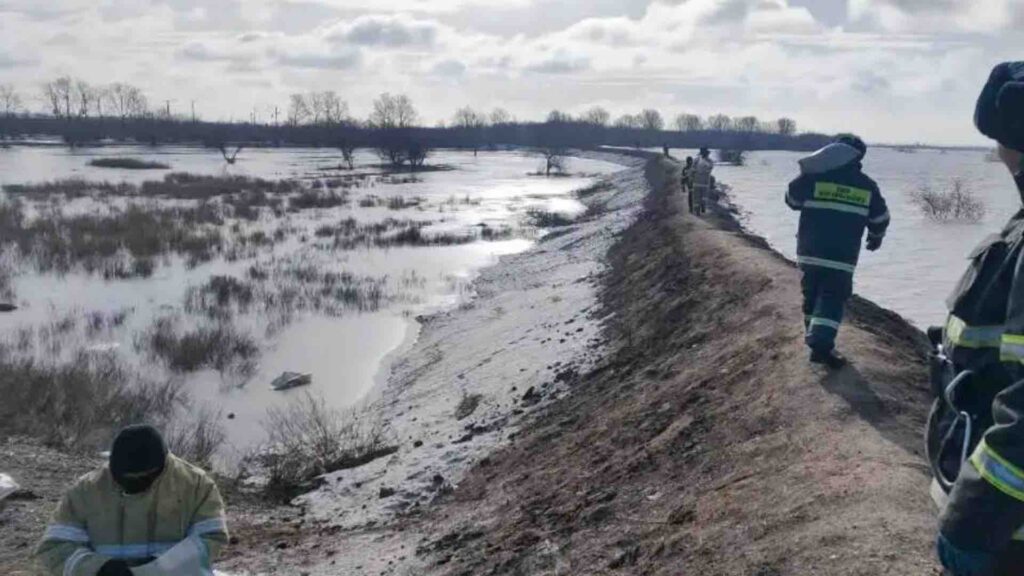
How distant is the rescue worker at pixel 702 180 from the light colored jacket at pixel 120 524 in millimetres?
18937

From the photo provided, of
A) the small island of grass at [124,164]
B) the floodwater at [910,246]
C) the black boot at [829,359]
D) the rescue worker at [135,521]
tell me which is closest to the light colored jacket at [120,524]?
the rescue worker at [135,521]

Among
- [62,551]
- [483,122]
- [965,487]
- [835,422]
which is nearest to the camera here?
[965,487]

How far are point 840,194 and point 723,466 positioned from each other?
7.27 ft

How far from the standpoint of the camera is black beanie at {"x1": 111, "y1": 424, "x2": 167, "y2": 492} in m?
3.67

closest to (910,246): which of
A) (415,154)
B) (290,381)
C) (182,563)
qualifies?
(290,381)

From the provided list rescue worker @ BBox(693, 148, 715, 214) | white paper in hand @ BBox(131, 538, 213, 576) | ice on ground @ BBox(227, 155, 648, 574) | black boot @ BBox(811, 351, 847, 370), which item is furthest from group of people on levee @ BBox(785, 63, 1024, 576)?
rescue worker @ BBox(693, 148, 715, 214)

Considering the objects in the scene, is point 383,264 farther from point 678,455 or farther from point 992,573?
point 992,573

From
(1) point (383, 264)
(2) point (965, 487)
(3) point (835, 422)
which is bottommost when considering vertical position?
(1) point (383, 264)

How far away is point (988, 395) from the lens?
8.77 ft

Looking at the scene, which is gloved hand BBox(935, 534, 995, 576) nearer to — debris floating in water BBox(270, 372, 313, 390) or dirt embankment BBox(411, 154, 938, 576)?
dirt embankment BBox(411, 154, 938, 576)

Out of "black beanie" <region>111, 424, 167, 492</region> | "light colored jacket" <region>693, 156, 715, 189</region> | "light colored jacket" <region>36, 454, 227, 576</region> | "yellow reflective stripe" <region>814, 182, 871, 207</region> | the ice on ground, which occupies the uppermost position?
"yellow reflective stripe" <region>814, 182, 871, 207</region>

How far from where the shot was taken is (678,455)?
717 cm

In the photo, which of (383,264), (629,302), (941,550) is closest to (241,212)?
(383,264)

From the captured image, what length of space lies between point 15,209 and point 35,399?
29.6 metres
